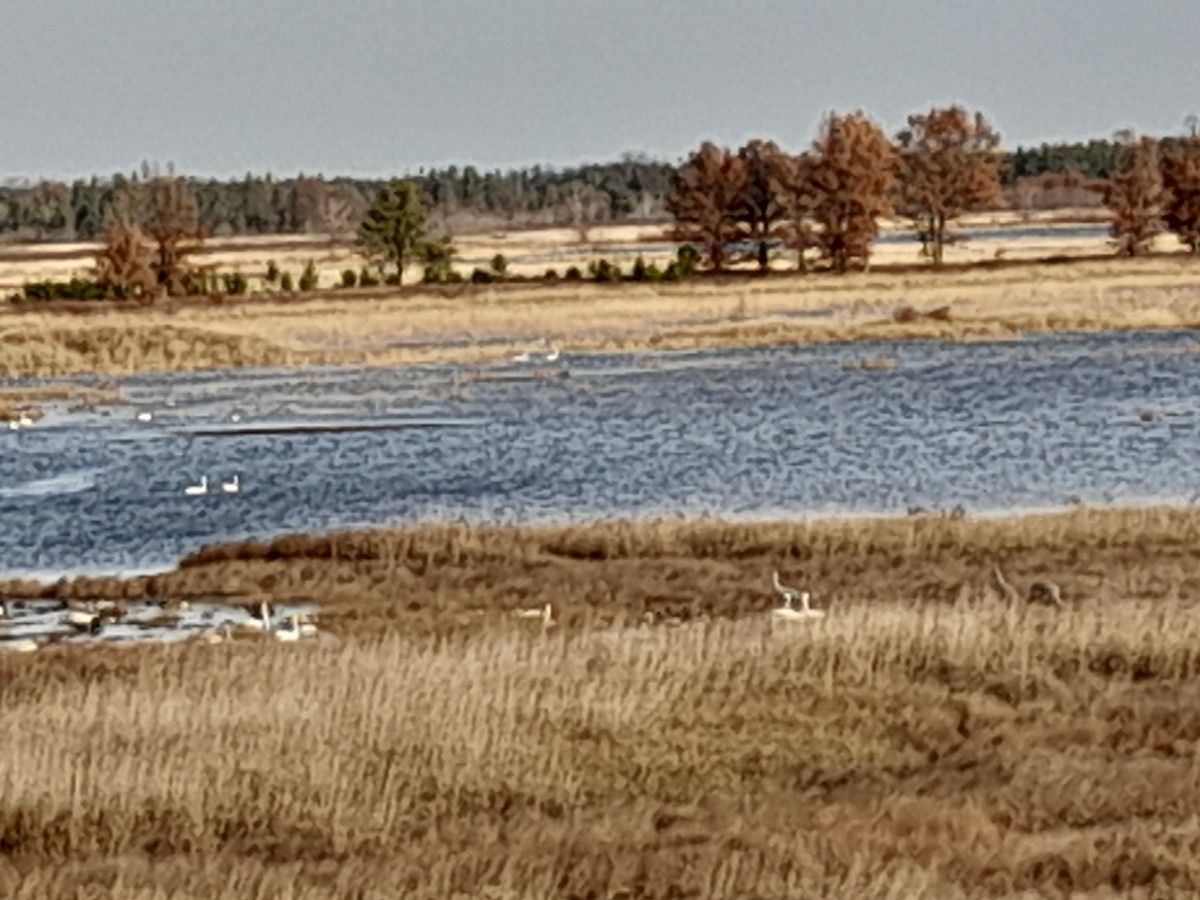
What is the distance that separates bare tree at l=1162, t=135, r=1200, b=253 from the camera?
130500 mm

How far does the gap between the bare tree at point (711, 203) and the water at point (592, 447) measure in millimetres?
57511

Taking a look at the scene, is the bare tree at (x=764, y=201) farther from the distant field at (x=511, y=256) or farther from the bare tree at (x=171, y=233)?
the bare tree at (x=171, y=233)

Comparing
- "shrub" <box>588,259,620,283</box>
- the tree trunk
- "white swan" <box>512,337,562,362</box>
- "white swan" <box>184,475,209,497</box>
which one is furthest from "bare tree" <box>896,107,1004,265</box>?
"white swan" <box>184,475,209,497</box>

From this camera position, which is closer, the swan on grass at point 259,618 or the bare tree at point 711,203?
the swan on grass at point 259,618

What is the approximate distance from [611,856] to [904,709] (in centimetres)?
521

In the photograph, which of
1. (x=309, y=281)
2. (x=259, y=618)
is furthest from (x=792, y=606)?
(x=309, y=281)

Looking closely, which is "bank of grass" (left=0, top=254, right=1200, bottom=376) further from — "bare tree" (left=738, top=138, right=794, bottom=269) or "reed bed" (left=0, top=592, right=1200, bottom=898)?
"reed bed" (left=0, top=592, right=1200, bottom=898)

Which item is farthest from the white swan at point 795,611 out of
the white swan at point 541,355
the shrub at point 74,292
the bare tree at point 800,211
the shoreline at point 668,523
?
the bare tree at point 800,211

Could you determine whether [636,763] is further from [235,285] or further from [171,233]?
[171,233]

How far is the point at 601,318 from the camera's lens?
92.4 metres

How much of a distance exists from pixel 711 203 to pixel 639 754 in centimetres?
11461

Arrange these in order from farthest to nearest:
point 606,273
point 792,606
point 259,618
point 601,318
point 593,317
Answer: point 606,273 < point 593,317 < point 601,318 < point 259,618 < point 792,606

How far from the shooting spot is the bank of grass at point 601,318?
7825 cm

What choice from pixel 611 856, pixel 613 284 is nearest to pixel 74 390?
pixel 613 284
